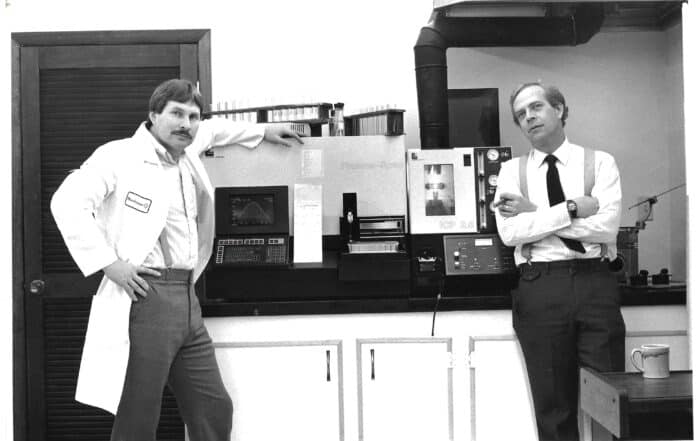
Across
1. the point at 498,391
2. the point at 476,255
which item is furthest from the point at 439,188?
the point at 498,391

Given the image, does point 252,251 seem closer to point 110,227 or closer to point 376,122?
point 110,227

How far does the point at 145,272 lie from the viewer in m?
2.70

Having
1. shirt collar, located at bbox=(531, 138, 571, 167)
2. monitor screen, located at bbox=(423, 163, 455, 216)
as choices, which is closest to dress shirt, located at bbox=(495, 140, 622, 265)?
A: shirt collar, located at bbox=(531, 138, 571, 167)

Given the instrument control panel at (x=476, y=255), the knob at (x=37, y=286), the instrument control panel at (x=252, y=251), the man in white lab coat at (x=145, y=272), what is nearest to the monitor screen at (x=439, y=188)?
the instrument control panel at (x=476, y=255)

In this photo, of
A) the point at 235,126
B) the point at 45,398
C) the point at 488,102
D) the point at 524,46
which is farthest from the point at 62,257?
the point at 524,46

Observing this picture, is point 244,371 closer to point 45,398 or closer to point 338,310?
point 338,310

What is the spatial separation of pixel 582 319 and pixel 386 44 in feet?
5.94

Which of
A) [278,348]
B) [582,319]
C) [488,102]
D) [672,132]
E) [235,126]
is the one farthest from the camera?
[672,132]

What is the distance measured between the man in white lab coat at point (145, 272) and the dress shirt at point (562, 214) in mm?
1178

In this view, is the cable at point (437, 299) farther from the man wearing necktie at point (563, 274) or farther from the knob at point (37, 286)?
the knob at point (37, 286)

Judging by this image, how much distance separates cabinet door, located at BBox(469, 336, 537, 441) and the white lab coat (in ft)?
4.21

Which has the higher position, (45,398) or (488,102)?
(488,102)

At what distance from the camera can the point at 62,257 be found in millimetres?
3965

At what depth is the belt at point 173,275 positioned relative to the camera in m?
2.76
